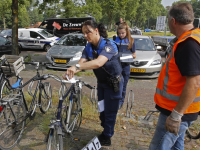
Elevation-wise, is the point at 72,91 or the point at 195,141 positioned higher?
→ the point at 72,91

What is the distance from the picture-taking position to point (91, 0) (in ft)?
56.5

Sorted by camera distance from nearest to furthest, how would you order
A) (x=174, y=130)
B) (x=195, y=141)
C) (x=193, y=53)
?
1. (x=193, y=53)
2. (x=174, y=130)
3. (x=195, y=141)

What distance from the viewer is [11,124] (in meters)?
2.83

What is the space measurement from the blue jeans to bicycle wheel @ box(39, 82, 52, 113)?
245 cm

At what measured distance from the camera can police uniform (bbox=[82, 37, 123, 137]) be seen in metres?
2.52

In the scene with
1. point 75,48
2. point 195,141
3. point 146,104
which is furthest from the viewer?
point 75,48

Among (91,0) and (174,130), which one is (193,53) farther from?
(91,0)

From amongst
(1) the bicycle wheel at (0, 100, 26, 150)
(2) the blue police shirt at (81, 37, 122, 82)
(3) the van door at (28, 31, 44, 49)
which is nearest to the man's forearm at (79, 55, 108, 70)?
(2) the blue police shirt at (81, 37, 122, 82)

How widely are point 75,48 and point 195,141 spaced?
649 cm

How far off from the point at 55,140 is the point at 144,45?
6716 millimetres

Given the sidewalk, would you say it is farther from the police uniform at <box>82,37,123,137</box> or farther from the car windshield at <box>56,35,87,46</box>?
the car windshield at <box>56,35,87,46</box>

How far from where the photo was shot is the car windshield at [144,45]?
7.92m

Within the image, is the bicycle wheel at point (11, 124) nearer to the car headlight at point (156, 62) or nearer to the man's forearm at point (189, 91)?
the man's forearm at point (189, 91)

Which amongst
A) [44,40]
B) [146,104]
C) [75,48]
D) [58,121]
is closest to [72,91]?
[58,121]
